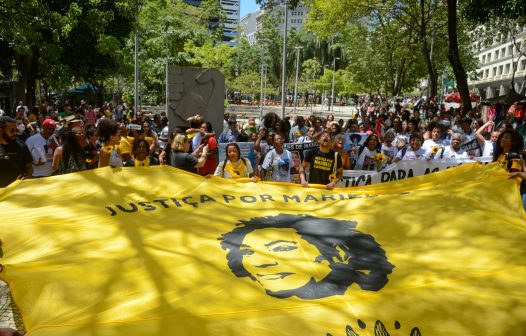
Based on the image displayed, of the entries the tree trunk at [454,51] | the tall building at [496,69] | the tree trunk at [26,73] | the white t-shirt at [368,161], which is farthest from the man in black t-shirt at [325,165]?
the tall building at [496,69]

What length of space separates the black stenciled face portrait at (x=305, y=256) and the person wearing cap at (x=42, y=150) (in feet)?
14.2

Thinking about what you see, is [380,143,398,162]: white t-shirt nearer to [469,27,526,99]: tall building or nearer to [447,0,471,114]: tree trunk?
[447,0,471,114]: tree trunk

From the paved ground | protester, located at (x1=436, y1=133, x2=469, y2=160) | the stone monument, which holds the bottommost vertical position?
the paved ground

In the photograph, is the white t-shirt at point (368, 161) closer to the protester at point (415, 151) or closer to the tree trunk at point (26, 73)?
the protester at point (415, 151)

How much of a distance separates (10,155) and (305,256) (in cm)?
430

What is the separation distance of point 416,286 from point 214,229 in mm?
1864

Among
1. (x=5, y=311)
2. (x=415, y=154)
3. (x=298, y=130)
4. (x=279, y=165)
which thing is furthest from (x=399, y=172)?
(x=5, y=311)

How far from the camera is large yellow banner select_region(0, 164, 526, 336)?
3141 mm

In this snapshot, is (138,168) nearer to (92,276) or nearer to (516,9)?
(92,276)

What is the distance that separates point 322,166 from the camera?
680 centimetres

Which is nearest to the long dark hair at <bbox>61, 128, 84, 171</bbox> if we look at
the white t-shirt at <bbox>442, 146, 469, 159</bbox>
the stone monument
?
the white t-shirt at <bbox>442, 146, 469, 159</bbox>

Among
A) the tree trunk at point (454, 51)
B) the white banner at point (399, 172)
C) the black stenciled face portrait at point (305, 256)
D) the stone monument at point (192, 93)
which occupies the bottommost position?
the black stenciled face portrait at point (305, 256)

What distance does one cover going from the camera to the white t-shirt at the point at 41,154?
748 centimetres

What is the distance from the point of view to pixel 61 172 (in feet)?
21.8
